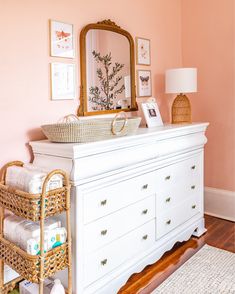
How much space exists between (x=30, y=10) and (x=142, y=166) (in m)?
1.27

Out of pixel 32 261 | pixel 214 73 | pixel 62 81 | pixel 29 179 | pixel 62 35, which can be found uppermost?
pixel 62 35

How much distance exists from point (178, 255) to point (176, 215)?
12.6 inches

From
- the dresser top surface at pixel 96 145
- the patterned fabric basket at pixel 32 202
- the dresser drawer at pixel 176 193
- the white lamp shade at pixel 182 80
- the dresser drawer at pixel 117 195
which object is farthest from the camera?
the white lamp shade at pixel 182 80

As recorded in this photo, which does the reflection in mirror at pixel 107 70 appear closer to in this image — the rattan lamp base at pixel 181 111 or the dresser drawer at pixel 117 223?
the rattan lamp base at pixel 181 111

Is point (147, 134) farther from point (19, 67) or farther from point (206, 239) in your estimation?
point (206, 239)

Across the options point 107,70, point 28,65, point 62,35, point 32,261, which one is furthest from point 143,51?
point 32,261

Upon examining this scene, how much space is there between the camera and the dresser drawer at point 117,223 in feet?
6.22

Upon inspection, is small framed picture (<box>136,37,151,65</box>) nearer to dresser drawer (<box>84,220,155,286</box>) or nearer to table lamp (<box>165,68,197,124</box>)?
table lamp (<box>165,68,197,124</box>)

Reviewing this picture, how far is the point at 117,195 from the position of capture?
2057mm

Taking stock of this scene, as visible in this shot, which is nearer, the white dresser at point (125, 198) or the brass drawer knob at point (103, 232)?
the white dresser at point (125, 198)

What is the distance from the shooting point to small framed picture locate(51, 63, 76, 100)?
7.39ft

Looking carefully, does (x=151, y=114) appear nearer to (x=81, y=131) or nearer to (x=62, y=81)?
(x=62, y=81)

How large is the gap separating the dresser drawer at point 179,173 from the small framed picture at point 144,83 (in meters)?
0.78

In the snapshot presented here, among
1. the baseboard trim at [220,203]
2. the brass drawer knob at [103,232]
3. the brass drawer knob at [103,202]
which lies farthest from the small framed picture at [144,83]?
the brass drawer knob at [103,232]
